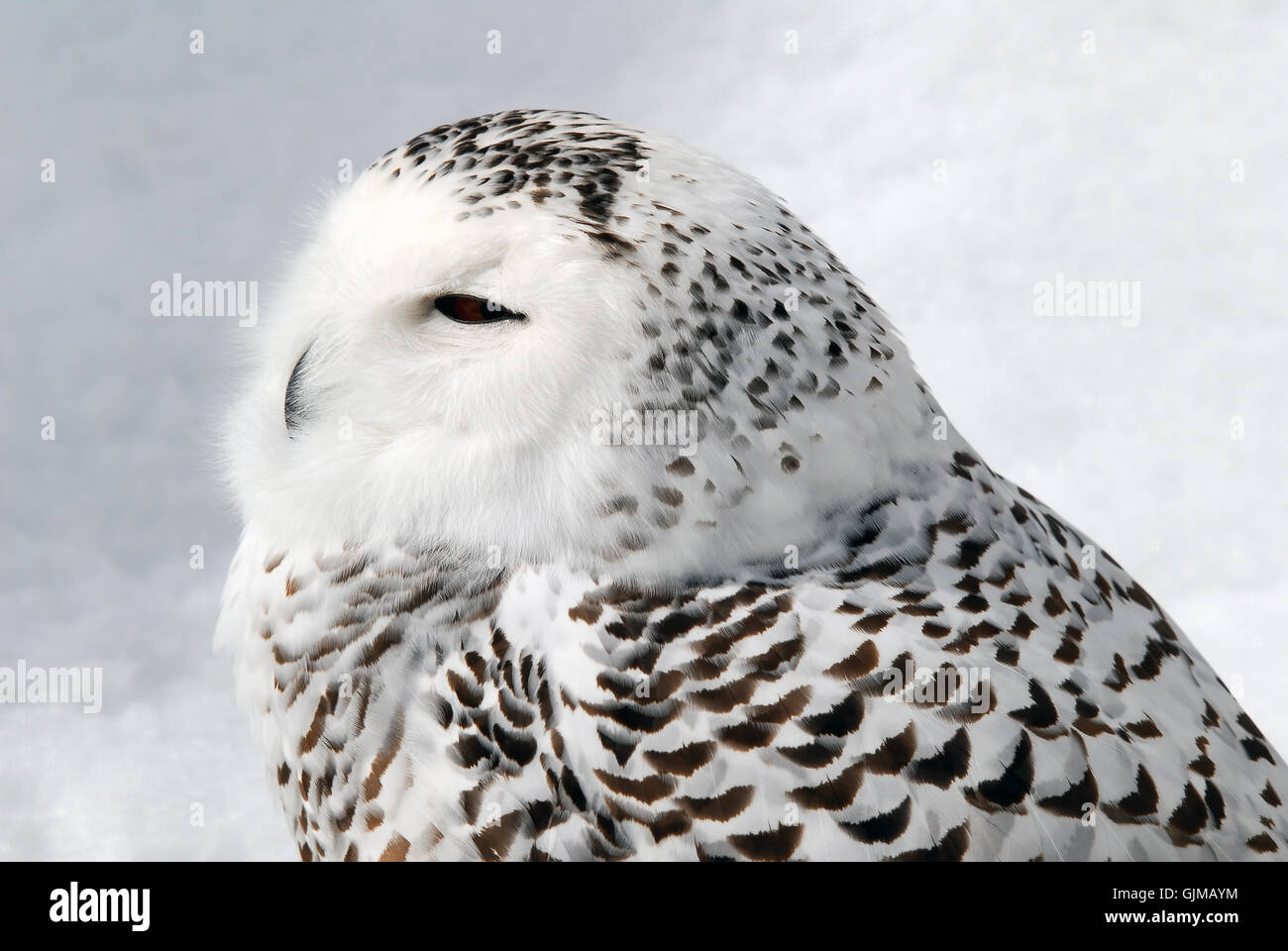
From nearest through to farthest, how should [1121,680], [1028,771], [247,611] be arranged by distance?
[1028,771], [1121,680], [247,611]

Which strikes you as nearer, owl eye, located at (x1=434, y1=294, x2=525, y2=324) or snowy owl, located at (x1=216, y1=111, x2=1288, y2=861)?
snowy owl, located at (x1=216, y1=111, x2=1288, y2=861)

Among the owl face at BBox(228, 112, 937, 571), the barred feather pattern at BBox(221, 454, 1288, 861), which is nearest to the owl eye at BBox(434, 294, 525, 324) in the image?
the owl face at BBox(228, 112, 937, 571)

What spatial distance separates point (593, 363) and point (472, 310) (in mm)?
154

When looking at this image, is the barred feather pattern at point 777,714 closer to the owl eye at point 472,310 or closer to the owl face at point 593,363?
the owl face at point 593,363

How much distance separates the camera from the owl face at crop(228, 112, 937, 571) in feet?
4.14

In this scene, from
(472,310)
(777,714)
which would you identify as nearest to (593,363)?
(472,310)

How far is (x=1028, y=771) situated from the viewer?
1.18 meters

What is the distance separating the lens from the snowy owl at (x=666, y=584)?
118cm

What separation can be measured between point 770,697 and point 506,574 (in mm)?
326

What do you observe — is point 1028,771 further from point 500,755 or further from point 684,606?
point 500,755

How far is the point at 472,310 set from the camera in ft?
4.31

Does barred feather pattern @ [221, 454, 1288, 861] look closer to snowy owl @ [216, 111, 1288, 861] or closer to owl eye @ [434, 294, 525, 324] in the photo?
snowy owl @ [216, 111, 1288, 861]

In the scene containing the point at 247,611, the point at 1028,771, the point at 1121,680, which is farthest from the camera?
the point at 247,611

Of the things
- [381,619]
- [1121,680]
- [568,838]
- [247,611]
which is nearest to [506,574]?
[381,619]
